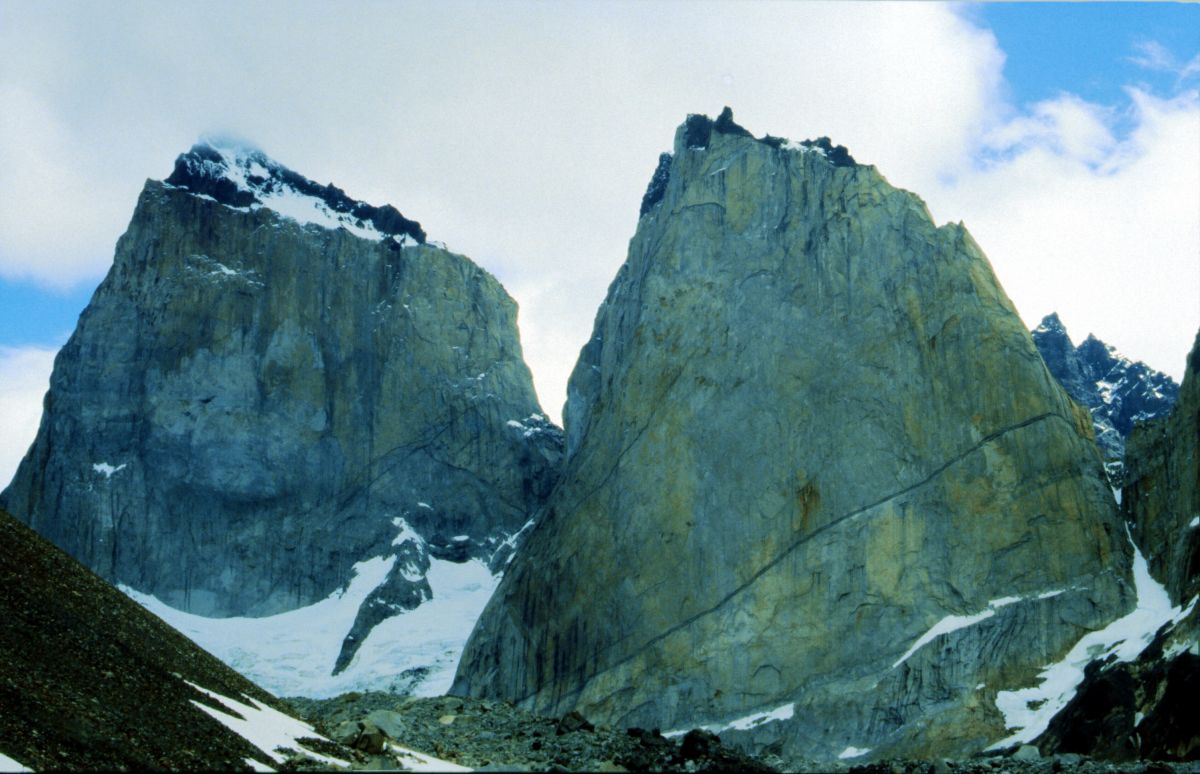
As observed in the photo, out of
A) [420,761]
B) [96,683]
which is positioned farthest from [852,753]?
[96,683]

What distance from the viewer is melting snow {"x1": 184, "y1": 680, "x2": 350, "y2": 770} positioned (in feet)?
127

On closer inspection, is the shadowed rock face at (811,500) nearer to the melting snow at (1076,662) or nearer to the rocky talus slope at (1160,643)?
the melting snow at (1076,662)

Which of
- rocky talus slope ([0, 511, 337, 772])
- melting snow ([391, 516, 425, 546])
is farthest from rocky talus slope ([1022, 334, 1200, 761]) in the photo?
melting snow ([391, 516, 425, 546])

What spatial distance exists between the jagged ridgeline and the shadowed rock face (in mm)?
29637

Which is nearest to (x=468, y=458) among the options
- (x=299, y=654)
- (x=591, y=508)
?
(x=299, y=654)

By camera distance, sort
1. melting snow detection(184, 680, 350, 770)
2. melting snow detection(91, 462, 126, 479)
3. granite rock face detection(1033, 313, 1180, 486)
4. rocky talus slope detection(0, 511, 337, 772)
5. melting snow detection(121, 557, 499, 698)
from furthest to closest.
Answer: granite rock face detection(1033, 313, 1180, 486) → melting snow detection(91, 462, 126, 479) → melting snow detection(121, 557, 499, 698) → melting snow detection(184, 680, 350, 770) → rocky talus slope detection(0, 511, 337, 772)

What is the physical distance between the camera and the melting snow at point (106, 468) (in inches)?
4673

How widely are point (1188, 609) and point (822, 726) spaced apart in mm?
18806

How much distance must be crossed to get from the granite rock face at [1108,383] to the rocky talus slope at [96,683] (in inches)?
4053

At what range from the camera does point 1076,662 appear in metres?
66.2

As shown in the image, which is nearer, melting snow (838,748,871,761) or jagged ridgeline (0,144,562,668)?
melting snow (838,748,871,761)

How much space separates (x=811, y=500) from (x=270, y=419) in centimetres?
5884

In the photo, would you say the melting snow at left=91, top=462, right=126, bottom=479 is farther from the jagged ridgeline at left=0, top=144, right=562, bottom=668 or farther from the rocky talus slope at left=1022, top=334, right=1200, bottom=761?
the rocky talus slope at left=1022, top=334, right=1200, bottom=761

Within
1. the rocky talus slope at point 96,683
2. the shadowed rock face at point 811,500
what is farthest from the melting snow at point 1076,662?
the rocky talus slope at point 96,683
